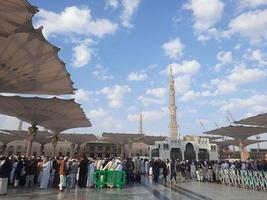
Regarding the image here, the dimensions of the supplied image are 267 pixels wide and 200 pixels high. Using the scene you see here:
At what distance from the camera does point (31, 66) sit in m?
14.5

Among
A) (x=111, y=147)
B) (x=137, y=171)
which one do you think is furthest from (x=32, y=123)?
(x=111, y=147)

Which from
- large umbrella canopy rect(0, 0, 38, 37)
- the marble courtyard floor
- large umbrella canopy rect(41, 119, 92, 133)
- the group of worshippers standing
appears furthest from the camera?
large umbrella canopy rect(41, 119, 92, 133)

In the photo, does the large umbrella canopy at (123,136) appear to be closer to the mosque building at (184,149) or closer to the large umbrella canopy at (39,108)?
the mosque building at (184,149)

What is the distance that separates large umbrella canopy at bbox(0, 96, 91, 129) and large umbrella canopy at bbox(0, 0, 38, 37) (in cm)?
1132

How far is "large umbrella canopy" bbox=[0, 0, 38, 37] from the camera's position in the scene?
8.68 meters

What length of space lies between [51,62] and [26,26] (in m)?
4.19

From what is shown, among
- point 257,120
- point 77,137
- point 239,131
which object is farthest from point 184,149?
point 257,120

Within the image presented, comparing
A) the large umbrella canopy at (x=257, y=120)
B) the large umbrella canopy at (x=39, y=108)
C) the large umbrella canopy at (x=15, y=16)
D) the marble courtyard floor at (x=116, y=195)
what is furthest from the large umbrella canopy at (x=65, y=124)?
the large umbrella canopy at (x=15, y=16)

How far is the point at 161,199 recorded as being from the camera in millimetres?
10320

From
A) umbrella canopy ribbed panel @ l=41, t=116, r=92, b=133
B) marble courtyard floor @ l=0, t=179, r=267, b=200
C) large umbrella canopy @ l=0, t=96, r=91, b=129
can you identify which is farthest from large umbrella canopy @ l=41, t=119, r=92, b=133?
marble courtyard floor @ l=0, t=179, r=267, b=200

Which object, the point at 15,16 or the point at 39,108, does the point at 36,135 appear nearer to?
the point at 39,108

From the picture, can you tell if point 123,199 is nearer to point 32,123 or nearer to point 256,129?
point 32,123

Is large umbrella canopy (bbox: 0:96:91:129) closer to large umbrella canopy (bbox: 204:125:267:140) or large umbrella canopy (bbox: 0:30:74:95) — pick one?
large umbrella canopy (bbox: 0:30:74:95)

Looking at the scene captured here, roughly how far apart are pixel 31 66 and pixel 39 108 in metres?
9.81
